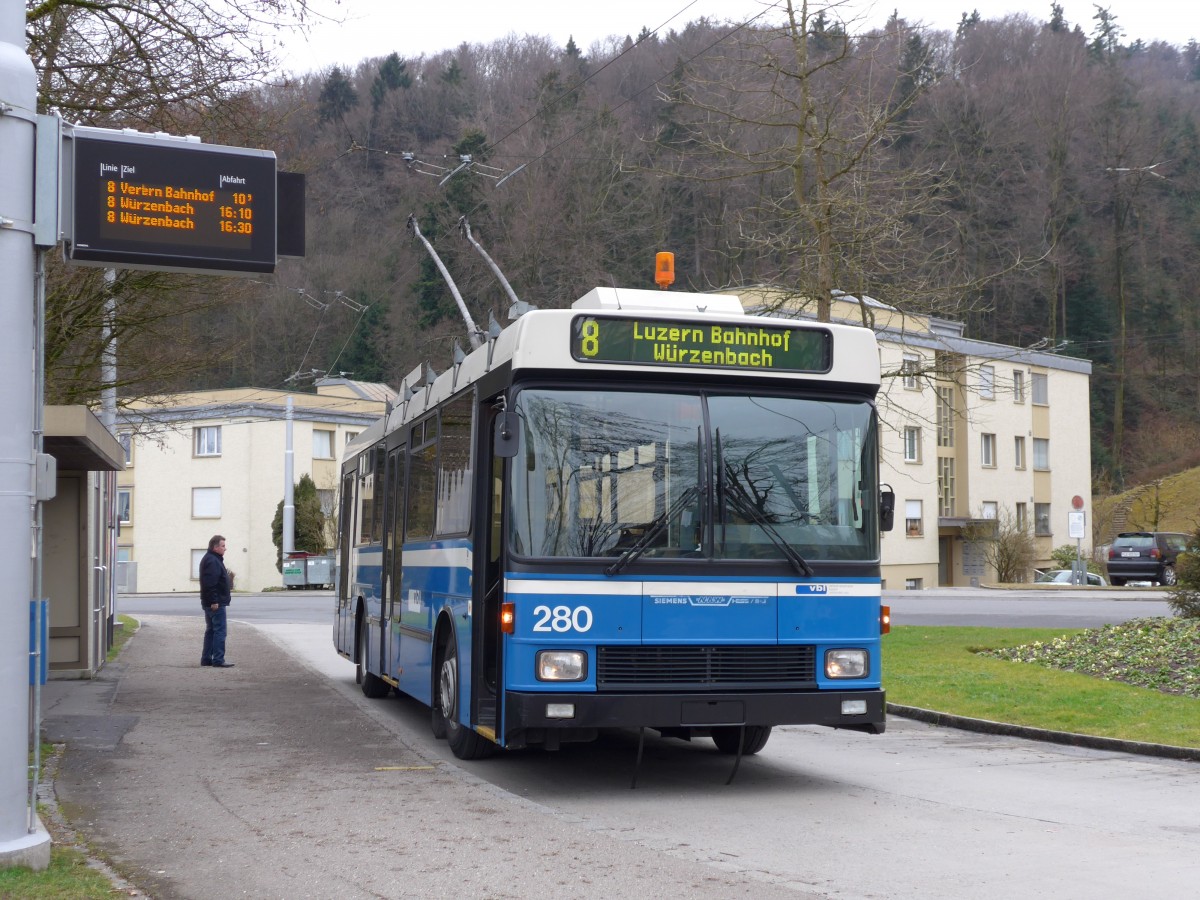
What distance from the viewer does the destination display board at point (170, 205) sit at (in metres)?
8.11

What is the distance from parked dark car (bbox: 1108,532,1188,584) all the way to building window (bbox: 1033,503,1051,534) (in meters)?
18.2

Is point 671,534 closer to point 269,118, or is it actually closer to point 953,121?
point 269,118

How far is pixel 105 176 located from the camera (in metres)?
8.09

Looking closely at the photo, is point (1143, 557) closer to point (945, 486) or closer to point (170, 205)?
point (945, 486)

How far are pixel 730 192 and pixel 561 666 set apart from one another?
96.0 feet

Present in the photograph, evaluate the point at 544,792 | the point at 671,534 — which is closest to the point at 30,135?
the point at 671,534

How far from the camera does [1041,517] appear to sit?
6888cm

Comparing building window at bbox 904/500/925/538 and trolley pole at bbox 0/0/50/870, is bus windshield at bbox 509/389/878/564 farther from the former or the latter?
building window at bbox 904/500/925/538

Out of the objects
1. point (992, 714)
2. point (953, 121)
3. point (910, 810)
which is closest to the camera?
point (910, 810)

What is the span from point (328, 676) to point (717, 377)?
10963mm

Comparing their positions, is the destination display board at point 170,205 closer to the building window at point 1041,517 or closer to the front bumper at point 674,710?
the front bumper at point 674,710

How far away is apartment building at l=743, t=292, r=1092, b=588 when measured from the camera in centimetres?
5976

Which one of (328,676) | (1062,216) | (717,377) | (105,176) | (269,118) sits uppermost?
(1062,216)

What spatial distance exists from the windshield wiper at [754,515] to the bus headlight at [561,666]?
1343 mm
